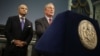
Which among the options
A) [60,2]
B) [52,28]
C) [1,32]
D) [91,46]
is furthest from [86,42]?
[60,2]

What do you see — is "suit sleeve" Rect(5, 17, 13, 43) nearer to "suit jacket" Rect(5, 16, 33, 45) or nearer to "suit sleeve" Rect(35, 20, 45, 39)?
"suit jacket" Rect(5, 16, 33, 45)

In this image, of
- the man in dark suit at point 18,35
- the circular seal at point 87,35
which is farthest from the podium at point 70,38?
the man in dark suit at point 18,35

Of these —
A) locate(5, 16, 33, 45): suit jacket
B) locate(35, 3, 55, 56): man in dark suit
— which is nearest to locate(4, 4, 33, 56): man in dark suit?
locate(5, 16, 33, 45): suit jacket

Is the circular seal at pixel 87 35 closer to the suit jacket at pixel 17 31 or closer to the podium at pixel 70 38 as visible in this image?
the podium at pixel 70 38

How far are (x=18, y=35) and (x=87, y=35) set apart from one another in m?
2.23

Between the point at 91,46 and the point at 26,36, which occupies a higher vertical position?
the point at 91,46

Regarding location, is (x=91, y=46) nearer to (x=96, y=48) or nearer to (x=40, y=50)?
(x=96, y=48)

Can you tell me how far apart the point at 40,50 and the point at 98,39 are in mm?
280

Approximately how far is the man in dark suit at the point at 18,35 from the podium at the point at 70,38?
2.15 metres

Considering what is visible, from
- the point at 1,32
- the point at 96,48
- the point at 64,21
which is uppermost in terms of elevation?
the point at 64,21

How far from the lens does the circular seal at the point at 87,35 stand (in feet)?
2.65

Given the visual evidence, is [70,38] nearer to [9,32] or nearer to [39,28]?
[39,28]

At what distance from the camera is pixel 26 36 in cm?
306

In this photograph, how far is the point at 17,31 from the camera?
2.98 m
